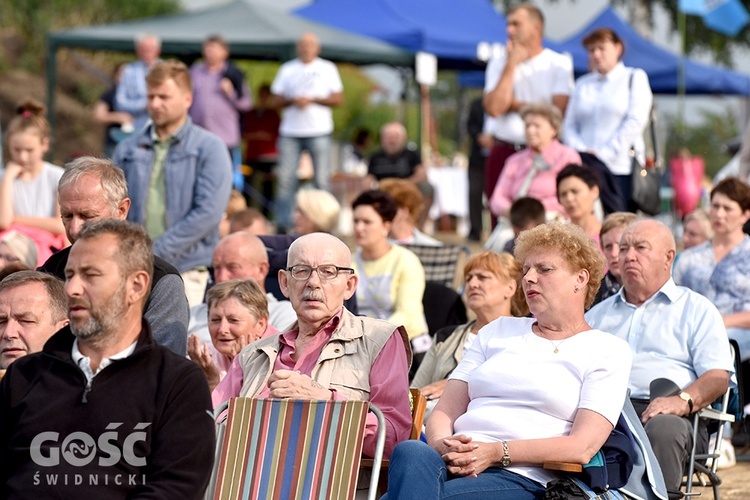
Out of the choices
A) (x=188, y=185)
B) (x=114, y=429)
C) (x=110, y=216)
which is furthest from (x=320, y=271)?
(x=188, y=185)

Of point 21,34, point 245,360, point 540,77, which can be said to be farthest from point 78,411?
point 21,34

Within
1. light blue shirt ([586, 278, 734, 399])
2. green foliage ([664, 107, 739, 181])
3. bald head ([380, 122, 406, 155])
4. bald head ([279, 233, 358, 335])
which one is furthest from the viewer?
green foliage ([664, 107, 739, 181])

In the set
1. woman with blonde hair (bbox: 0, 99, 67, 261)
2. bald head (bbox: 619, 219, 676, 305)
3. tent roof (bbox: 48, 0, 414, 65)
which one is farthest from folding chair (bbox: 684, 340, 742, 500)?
tent roof (bbox: 48, 0, 414, 65)

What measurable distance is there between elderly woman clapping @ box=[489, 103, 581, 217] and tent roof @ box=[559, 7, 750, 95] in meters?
11.2

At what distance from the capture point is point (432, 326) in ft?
26.3

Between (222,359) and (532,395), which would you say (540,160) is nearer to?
(222,359)

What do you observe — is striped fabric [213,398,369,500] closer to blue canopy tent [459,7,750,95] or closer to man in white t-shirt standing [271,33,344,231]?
man in white t-shirt standing [271,33,344,231]

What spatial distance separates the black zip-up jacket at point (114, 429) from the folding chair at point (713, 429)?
8.42 ft

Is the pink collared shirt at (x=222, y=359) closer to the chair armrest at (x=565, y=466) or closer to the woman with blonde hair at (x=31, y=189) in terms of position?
the chair armrest at (x=565, y=466)

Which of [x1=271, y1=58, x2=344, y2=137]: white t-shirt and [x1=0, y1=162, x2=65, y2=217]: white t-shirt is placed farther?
[x1=271, y1=58, x2=344, y2=137]: white t-shirt

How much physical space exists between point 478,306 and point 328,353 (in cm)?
177

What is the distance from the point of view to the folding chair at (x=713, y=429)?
18.5 ft

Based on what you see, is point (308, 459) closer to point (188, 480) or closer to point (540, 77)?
point (188, 480)

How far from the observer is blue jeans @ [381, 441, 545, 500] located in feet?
14.9
